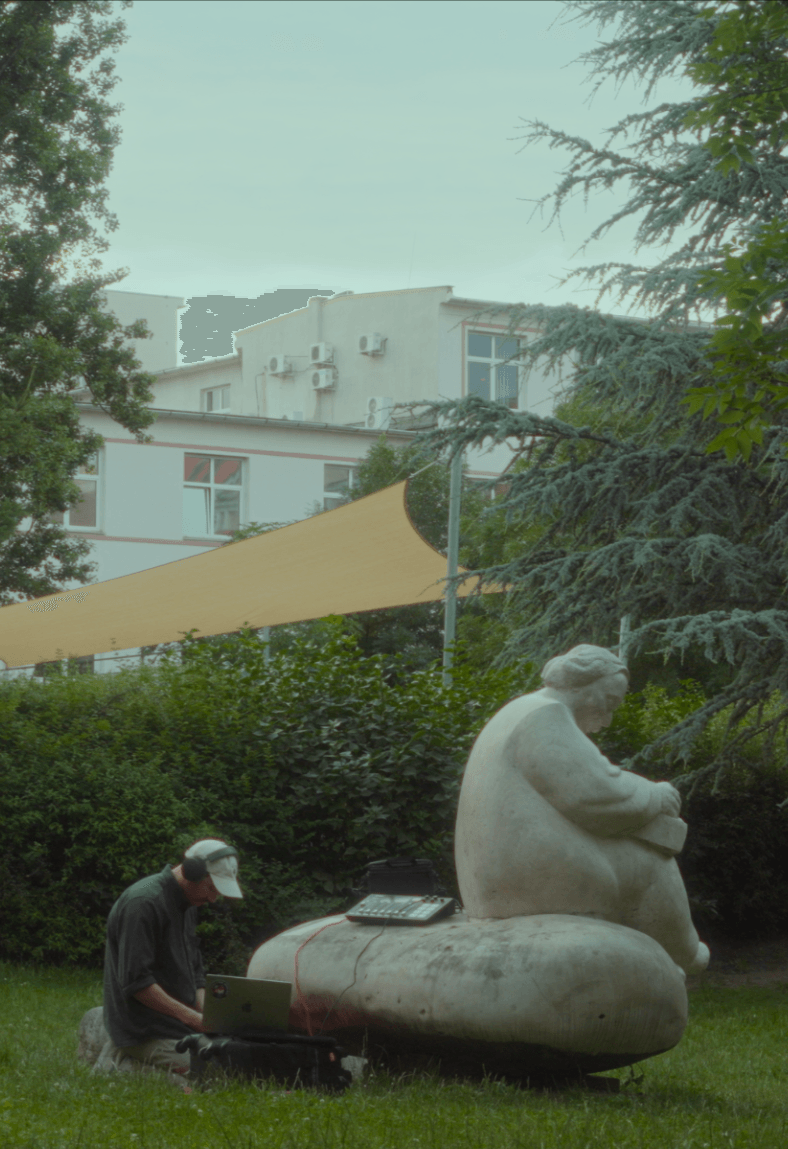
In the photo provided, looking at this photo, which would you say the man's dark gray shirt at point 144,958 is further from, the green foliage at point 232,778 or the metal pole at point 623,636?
the metal pole at point 623,636

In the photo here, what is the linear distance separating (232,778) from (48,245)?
33.5ft

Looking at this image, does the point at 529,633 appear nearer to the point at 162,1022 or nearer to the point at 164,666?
the point at 164,666

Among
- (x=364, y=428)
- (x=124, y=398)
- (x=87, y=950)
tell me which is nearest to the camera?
(x=87, y=950)

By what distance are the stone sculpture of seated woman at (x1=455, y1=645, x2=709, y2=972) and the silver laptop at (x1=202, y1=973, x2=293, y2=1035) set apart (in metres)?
0.94

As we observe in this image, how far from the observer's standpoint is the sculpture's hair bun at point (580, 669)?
578 cm

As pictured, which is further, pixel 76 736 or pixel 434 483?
pixel 434 483

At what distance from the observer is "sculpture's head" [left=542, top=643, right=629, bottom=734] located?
579 centimetres

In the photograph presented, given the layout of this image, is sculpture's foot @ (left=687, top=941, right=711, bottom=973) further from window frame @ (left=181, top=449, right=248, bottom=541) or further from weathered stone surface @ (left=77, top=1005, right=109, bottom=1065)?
window frame @ (left=181, top=449, right=248, bottom=541)

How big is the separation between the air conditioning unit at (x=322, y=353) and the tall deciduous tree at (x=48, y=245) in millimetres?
21818

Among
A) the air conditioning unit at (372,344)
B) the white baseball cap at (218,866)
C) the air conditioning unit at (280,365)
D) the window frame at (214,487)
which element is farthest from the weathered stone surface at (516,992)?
the air conditioning unit at (280,365)

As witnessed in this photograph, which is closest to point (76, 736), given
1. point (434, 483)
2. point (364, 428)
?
point (434, 483)

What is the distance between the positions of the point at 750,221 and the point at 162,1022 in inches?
345

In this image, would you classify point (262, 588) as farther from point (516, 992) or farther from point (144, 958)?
point (516, 992)

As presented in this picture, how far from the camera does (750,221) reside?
38.4ft
